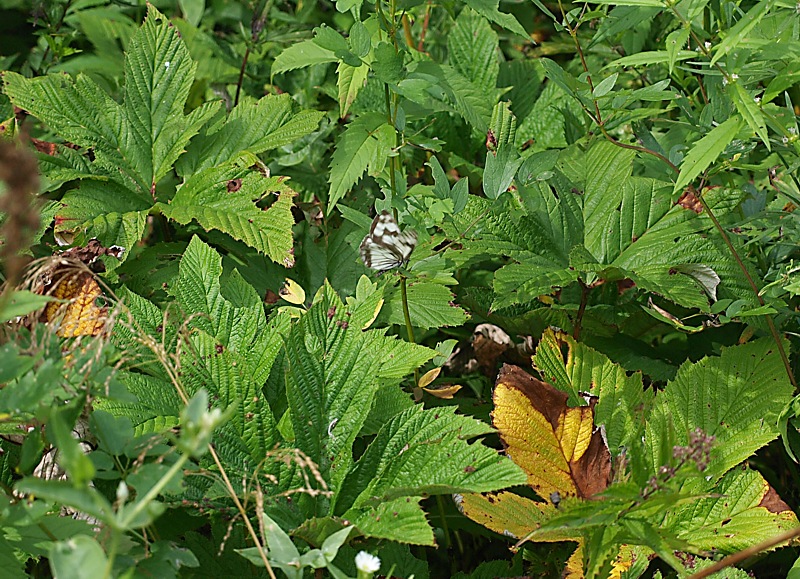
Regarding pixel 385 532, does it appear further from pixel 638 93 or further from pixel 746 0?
pixel 746 0

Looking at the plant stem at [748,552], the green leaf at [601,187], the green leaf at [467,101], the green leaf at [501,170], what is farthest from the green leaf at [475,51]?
the plant stem at [748,552]

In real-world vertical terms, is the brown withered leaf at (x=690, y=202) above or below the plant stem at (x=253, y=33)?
below

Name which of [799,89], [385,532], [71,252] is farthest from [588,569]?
[799,89]

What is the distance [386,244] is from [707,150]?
536mm

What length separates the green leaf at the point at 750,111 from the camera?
1.01 metres

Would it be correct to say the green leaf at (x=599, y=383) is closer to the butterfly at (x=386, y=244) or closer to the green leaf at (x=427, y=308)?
the green leaf at (x=427, y=308)

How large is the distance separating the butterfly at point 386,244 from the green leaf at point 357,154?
0.08 metres

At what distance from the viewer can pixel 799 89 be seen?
2209mm

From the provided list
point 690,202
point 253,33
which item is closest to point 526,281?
point 690,202

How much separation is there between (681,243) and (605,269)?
7.5 inches

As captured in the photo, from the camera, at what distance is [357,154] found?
1.36 m

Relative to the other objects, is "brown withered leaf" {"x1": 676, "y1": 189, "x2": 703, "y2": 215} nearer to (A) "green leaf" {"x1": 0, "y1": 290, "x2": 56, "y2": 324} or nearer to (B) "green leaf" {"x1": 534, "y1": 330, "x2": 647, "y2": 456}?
(B) "green leaf" {"x1": 534, "y1": 330, "x2": 647, "y2": 456}

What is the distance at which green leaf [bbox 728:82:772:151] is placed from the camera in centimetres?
101

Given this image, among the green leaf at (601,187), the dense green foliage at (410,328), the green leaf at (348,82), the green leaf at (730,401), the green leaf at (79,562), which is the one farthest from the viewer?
the green leaf at (601,187)
